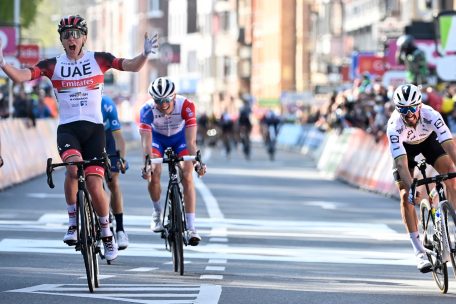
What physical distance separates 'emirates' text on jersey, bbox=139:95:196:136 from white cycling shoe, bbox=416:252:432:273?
2.90 m

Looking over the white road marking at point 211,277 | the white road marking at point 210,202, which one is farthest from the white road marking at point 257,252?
the white road marking at point 210,202

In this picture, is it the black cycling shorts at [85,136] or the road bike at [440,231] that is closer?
the road bike at [440,231]

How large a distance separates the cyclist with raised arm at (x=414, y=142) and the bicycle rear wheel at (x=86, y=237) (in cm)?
263

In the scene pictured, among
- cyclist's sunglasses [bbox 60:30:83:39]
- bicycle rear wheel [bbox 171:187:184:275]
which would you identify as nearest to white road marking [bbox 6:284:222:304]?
bicycle rear wheel [bbox 171:187:184:275]

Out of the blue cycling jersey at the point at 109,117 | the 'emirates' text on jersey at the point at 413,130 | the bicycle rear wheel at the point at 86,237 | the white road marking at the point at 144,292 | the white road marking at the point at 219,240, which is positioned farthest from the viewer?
the white road marking at the point at 219,240

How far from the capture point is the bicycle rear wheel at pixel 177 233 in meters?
16.6

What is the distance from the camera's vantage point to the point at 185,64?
570ft

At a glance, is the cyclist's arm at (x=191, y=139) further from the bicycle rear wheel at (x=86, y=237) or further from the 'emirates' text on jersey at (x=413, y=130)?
the bicycle rear wheel at (x=86, y=237)

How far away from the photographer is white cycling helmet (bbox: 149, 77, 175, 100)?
1756cm

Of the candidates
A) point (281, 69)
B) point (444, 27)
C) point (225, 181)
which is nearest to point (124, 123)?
point (281, 69)

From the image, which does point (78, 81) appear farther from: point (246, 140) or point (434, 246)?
point (246, 140)

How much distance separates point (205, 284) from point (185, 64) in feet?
520

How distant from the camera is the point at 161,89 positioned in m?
17.6

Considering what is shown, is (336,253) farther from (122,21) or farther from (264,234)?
(122,21)
